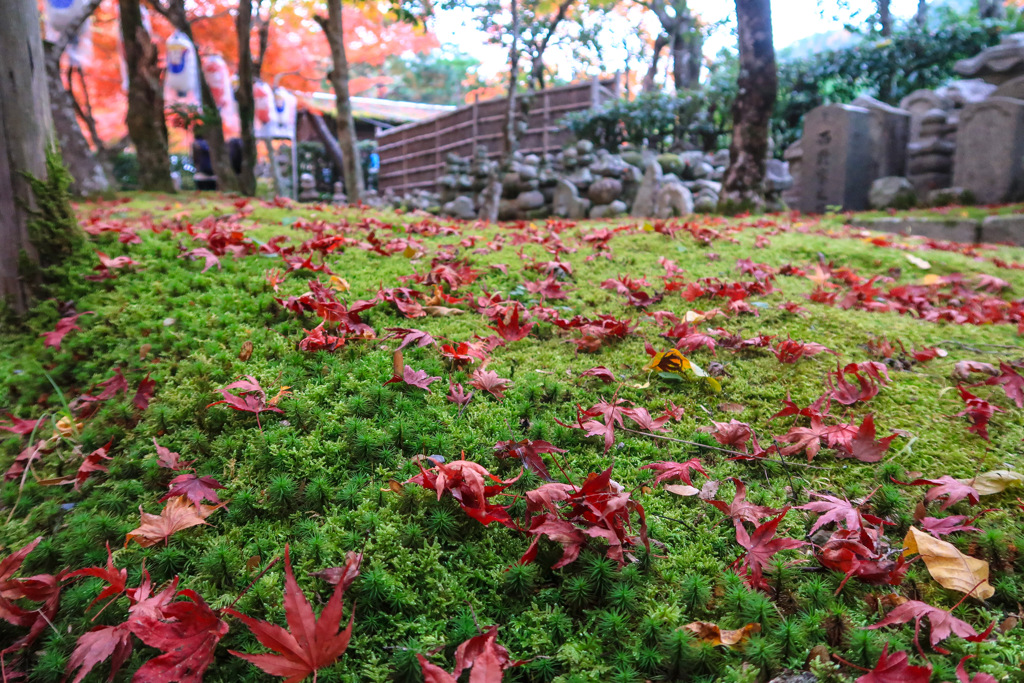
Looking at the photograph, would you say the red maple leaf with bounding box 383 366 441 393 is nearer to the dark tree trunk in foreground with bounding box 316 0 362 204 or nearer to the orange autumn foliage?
the dark tree trunk in foreground with bounding box 316 0 362 204

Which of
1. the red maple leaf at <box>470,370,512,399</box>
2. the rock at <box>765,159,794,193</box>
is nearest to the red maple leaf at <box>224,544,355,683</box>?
the red maple leaf at <box>470,370,512,399</box>

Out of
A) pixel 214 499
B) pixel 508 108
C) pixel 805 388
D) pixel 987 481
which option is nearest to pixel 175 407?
pixel 214 499

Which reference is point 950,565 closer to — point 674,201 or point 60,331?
point 60,331

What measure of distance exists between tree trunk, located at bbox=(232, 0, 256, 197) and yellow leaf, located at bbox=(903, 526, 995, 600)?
42.2 feet

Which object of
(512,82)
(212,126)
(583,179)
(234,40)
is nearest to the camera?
(512,82)

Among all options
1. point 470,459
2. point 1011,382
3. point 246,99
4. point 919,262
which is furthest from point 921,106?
point 246,99

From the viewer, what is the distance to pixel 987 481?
5.16ft

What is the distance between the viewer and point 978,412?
6.33ft

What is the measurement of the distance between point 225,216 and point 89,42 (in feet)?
27.7

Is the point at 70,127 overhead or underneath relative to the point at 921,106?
underneath

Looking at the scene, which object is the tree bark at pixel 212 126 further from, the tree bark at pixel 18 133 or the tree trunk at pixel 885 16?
the tree trunk at pixel 885 16

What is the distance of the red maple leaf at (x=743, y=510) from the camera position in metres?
1.48

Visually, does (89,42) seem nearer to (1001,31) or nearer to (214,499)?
(214,499)

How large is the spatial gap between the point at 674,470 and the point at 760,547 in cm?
33
